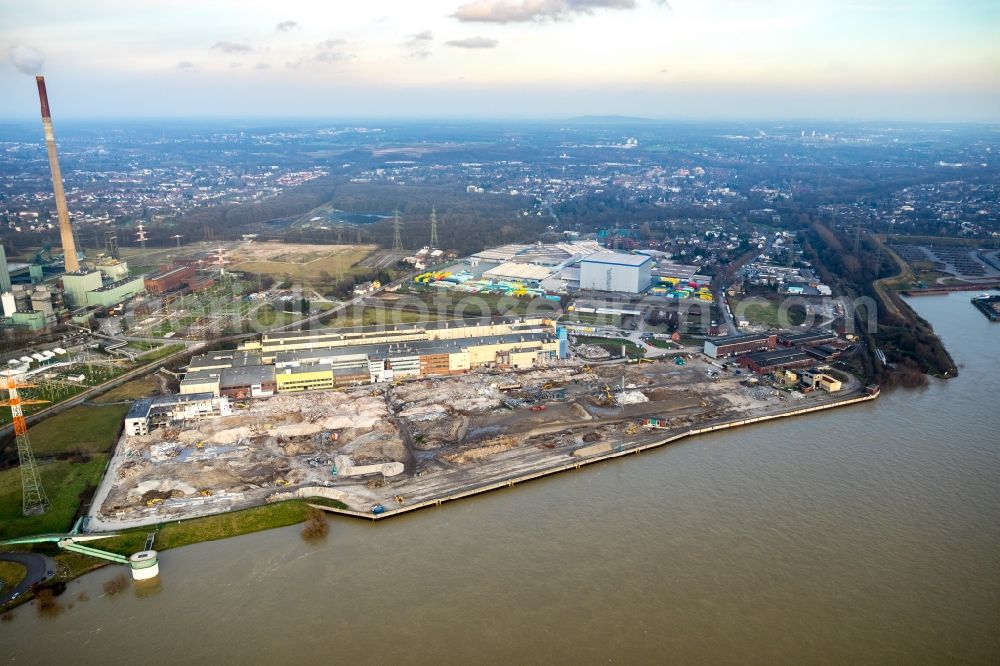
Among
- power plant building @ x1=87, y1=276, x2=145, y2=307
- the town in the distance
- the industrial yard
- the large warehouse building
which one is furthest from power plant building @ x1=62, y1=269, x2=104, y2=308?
the large warehouse building

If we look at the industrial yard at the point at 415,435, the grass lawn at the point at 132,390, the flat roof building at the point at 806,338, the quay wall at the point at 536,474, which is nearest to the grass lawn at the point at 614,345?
the industrial yard at the point at 415,435

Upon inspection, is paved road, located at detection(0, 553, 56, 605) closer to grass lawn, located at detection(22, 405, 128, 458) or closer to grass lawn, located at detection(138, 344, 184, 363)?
grass lawn, located at detection(22, 405, 128, 458)

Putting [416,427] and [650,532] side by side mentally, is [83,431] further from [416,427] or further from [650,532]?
[650,532]

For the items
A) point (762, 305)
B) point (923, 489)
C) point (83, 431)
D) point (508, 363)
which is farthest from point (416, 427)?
point (762, 305)

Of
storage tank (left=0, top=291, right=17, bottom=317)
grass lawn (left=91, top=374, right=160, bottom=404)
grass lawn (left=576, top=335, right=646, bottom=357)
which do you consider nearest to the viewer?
grass lawn (left=91, top=374, right=160, bottom=404)

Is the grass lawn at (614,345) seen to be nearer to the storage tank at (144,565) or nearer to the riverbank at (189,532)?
the riverbank at (189,532)

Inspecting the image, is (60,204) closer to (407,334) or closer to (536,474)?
(407,334)
